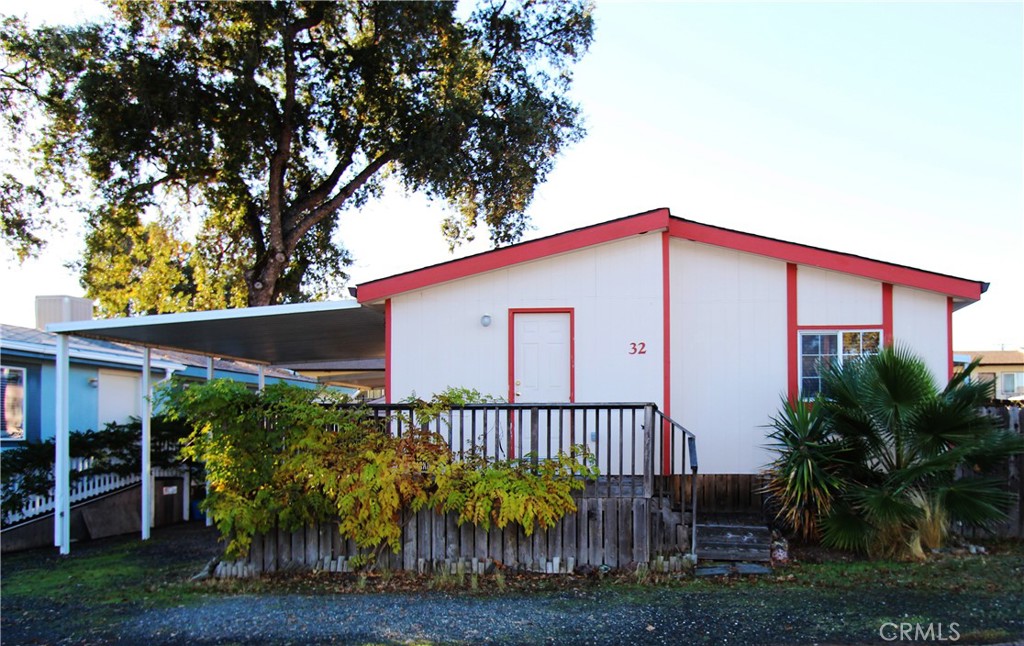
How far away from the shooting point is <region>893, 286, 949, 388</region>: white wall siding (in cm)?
1009

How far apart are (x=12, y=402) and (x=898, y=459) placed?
41.9ft

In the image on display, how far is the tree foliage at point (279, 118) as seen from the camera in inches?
706

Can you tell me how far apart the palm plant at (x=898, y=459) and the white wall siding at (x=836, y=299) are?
4.98 feet

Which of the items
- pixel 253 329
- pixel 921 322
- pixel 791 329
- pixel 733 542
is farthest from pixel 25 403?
pixel 921 322

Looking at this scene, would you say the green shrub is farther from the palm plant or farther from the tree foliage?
the tree foliage

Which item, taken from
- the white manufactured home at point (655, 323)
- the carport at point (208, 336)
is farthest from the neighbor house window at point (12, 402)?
the white manufactured home at point (655, 323)

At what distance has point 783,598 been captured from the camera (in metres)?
7.03

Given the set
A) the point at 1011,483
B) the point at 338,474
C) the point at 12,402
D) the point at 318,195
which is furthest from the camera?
the point at 318,195

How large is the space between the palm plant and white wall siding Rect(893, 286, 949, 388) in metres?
1.33

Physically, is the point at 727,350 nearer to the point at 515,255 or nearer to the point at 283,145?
the point at 515,255

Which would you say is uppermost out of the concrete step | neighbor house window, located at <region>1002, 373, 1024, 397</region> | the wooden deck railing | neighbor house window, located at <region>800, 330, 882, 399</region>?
neighbor house window, located at <region>800, 330, 882, 399</region>

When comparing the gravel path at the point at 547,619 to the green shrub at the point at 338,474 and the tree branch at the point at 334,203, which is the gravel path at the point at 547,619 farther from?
the tree branch at the point at 334,203

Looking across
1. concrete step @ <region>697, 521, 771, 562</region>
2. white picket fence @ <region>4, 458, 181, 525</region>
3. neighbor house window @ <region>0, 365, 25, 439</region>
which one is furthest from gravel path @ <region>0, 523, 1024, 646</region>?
neighbor house window @ <region>0, 365, 25, 439</region>

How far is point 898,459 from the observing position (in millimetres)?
8594
